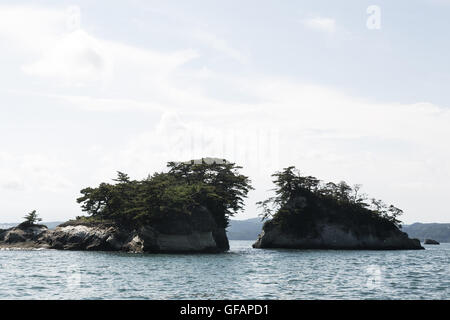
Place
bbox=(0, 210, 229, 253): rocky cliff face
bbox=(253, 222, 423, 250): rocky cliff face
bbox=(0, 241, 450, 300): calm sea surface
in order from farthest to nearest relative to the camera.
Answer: bbox=(253, 222, 423, 250): rocky cliff face → bbox=(0, 210, 229, 253): rocky cliff face → bbox=(0, 241, 450, 300): calm sea surface

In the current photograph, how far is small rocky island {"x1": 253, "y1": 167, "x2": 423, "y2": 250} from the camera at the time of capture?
4173 inches

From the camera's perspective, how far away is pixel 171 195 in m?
75.8

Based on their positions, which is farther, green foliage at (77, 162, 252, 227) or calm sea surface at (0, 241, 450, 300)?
green foliage at (77, 162, 252, 227)

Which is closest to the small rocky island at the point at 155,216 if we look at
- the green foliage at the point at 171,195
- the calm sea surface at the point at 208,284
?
the green foliage at the point at 171,195

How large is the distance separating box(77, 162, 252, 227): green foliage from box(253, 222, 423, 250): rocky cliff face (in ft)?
58.4

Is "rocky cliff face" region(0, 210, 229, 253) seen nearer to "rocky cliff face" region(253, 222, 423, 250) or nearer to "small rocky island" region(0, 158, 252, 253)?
"small rocky island" region(0, 158, 252, 253)

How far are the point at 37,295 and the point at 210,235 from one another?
5498cm

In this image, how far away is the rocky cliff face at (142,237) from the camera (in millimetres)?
74125

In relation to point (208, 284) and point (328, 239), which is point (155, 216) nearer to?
point (208, 284)

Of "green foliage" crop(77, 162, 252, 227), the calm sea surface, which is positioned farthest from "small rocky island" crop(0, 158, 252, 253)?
the calm sea surface

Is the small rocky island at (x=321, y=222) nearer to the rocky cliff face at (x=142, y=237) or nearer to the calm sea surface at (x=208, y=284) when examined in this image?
the rocky cliff face at (x=142, y=237)

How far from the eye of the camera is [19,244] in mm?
92312
